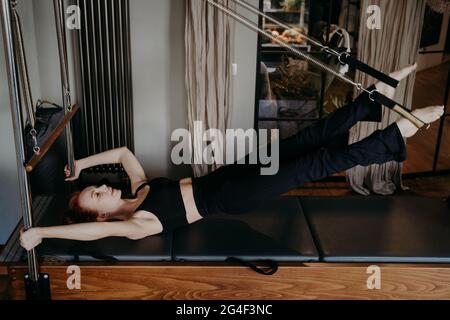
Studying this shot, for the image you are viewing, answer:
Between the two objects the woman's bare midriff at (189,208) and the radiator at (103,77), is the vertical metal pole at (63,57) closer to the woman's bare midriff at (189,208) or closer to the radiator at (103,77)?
the woman's bare midriff at (189,208)

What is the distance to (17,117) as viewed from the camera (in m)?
→ 2.19

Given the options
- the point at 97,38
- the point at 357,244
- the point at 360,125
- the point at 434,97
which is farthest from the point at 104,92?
the point at 434,97

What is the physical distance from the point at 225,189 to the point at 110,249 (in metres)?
0.60

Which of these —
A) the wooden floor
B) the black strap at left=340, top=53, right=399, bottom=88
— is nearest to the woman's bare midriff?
the black strap at left=340, top=53, right=399, bottom=88

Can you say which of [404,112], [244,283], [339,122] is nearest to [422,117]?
[404,112]

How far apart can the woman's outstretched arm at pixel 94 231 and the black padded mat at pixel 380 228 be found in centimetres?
82

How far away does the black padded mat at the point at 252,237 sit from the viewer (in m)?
2.55

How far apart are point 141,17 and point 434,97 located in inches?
121

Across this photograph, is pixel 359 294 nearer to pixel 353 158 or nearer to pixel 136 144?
pixel 353 158

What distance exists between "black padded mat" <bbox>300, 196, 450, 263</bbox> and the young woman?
32 centimetres

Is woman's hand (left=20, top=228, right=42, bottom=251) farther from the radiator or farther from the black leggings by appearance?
the radiator

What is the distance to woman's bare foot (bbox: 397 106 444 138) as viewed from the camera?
245 centimetres

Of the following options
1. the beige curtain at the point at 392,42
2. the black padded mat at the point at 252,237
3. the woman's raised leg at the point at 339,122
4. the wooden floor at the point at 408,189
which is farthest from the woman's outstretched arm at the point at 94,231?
the beige curtain at the point at 392,42

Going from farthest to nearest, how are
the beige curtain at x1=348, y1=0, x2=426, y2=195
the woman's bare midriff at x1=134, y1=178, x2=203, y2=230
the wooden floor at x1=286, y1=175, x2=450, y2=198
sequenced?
the wooden floor at x1=286, y1=175, x2=450, y2=198 < the beige curtain at x1=348, y1=0, x2=426, y2=195 < the woman's bare midriff at x1=134, y1=178, x2=203, y2=230
